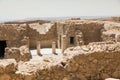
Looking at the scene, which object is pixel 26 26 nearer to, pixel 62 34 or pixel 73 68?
pixel 62 34

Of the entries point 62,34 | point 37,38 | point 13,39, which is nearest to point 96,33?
point 62,34

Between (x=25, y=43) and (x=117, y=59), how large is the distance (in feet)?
61.4

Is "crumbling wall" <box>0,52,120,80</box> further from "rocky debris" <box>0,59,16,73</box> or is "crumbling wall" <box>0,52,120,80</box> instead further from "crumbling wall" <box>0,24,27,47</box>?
"crumbling wall" <box>0,24,27,47</box>

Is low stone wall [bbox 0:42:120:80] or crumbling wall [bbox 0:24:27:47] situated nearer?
low stone wall [bbox 0:42:120:80]

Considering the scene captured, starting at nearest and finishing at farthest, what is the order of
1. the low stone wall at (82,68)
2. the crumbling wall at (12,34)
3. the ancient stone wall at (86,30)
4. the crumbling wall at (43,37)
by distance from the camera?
the low stone wall at (82,68)
the ancient stone wall at (86,30)
the crumbling wall at (12,34)
the crumbling wall at (43,37)

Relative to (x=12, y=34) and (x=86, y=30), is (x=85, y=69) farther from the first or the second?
(x=12, y=34)

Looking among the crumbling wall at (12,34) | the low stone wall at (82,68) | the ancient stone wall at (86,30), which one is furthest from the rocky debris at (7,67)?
the crumbling wall at (12,34)

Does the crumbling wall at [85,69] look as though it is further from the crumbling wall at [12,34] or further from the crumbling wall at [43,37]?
the crumbling wall at [43,37]

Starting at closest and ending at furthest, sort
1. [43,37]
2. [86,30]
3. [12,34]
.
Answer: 1. [86,30]
2. [12,34]
3. [43,37]

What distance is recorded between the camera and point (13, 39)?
84.6 feet

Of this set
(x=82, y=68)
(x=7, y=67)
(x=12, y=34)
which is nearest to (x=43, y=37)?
(x=12, y=34)

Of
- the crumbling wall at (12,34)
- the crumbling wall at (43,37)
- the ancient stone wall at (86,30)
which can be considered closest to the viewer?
the ancient stone wall at (86,30)

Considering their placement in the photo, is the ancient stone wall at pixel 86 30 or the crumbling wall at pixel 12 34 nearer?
the ancient stone wall at pixel 86 30

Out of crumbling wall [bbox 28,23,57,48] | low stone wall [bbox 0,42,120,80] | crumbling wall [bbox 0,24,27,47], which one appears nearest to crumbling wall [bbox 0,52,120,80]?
low stone wall [bbox 0,42,120,80]
